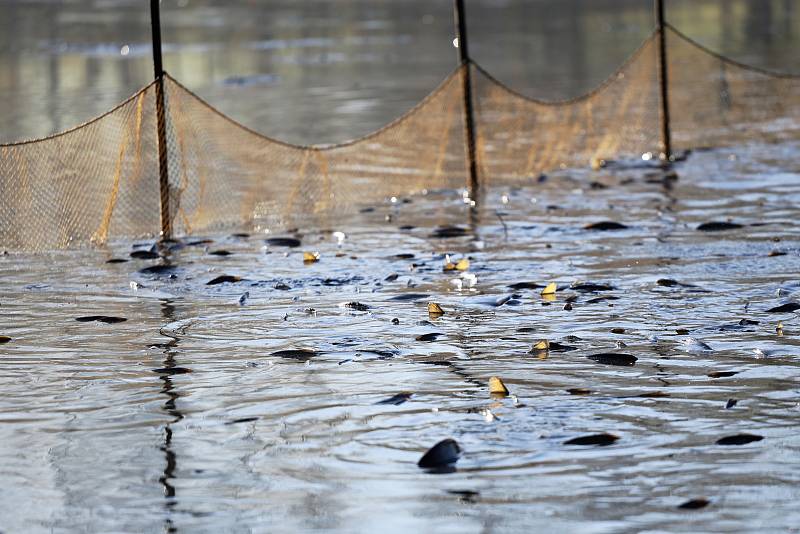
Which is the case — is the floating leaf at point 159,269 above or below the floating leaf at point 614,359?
above

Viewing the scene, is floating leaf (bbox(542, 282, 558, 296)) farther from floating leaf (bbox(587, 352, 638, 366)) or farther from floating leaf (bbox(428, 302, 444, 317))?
floating leaf (bbox(587, 352, 638, 366))

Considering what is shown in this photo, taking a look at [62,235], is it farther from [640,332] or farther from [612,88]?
[612,88]

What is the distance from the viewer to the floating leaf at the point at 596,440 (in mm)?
6711

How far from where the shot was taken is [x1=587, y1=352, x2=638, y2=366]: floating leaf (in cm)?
815

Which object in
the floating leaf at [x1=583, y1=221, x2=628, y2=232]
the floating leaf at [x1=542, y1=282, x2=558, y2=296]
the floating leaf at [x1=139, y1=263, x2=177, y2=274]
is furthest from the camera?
the floating leaf at [x1=583, y1=221, x2=628, y2=232]

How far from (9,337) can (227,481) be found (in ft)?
11.2

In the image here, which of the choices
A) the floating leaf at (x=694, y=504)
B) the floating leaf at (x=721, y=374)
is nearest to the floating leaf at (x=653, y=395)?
the floating leaf at (x=721, y=374)

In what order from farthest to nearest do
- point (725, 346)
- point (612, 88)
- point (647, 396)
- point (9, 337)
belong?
point (612, 88), point (9, 337), point (725, 346), point (647, 396)

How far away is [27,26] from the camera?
183ft

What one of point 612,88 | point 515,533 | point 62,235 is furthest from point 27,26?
point 515,533

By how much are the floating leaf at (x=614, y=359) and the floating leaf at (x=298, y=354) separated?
1662 millimetres

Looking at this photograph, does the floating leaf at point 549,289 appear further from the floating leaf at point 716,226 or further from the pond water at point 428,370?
the floating leaf at point 716,226

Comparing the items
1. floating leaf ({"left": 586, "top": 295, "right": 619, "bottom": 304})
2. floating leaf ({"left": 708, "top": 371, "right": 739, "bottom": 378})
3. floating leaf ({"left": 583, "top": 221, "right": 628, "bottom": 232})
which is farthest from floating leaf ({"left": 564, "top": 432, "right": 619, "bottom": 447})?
floating leaf ({"left": 583, "top": 221, "right": 628, "bottom": 232})

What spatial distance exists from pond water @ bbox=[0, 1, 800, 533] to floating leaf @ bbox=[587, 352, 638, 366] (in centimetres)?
6
